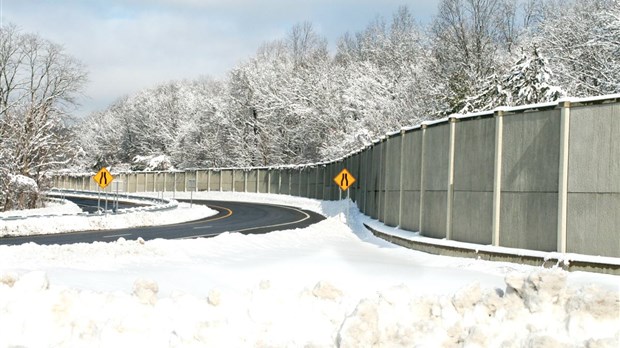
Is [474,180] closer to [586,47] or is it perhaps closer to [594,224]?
[594,224]

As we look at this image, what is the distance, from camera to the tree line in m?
38.9

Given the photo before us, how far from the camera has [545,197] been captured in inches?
520

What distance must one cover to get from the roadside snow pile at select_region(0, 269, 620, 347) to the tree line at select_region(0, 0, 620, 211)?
28.6 metres

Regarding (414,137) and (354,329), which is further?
(414,137)

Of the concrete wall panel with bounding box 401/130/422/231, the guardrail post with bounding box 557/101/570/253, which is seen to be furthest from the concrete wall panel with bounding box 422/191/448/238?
the guardrail post with bounding box 557/101/570/253

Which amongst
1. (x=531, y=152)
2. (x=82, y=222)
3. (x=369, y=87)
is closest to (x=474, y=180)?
(x=531, y=152)

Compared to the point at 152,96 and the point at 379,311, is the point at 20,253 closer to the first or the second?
the point at 379,311

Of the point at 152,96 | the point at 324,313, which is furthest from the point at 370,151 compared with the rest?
the point at 152,96

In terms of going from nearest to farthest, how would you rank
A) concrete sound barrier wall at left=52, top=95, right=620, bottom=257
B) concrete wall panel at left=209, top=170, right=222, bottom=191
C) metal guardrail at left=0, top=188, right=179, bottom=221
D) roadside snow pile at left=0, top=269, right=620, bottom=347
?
1. roadside snow pile at left=0, top=269, right=620, bottom=347
2. concrete sound barrier wall at left=52, top=95, right=620, bottom=257
3. metal guardrail at left=0, top=188, right=179, bottom=221
4. concrete wall panel at left=209, top=170, right=222, bottom=191

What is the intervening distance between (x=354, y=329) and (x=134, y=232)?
21.0 m

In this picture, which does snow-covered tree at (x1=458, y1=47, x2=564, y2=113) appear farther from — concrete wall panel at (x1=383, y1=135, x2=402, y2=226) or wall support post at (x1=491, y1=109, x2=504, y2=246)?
wall support post at (x1=491, y1=109, x2=504, y2=246)

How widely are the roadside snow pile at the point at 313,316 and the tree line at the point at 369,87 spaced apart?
93.7ft

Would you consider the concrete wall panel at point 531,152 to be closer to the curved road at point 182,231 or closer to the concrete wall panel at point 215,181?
the curved road at point 182,231

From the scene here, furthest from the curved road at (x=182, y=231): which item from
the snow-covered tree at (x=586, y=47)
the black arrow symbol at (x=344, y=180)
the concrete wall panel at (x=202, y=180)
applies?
the concrete wall panel at (x=202, y=180)
